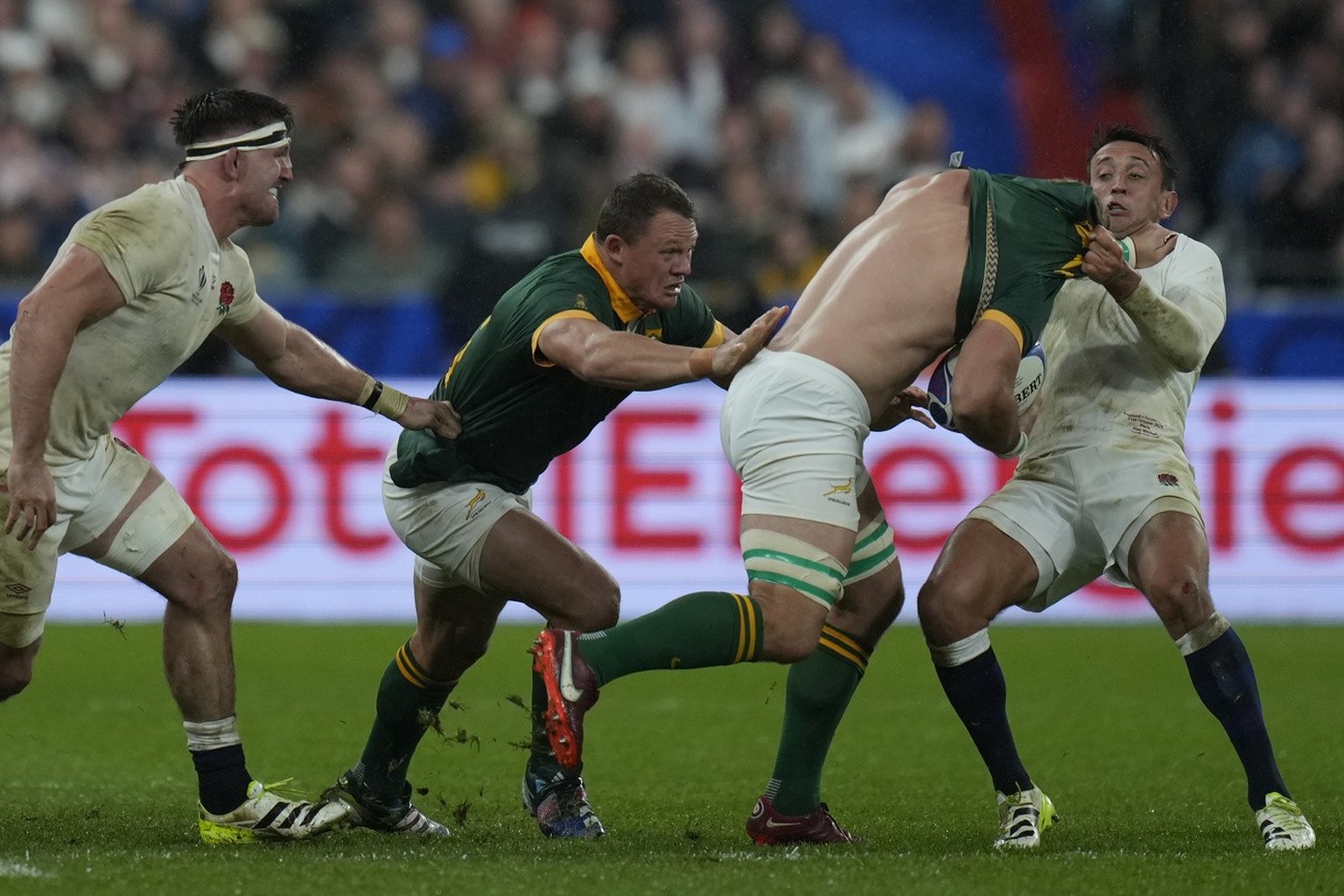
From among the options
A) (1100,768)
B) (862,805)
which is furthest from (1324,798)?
(862,805)

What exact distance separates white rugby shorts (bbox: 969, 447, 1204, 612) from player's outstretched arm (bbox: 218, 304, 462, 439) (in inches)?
65.8

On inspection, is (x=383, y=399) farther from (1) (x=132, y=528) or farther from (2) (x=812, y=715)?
(2) (x=812, y=715)

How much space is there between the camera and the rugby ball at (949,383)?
5.24 metres

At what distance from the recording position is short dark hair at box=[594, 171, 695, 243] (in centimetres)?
536

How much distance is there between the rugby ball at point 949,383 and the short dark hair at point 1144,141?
26.2 inches

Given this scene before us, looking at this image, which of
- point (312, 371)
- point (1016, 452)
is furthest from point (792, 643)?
point (312, 371)

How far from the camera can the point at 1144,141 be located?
5.82 metres

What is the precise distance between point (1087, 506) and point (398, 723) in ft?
7.07

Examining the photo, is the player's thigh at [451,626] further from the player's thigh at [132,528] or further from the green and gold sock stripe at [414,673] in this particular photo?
the player's thigh at [132,528]

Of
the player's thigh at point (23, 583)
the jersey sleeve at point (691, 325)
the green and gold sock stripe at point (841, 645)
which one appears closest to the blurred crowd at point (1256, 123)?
the jersey sleeve at point (691, 325)

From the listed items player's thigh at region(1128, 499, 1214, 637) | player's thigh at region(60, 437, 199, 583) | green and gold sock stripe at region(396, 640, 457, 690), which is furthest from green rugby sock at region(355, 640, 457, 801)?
player's thigh at region(1128, 499, 1214, 637)

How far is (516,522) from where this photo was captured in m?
5.48

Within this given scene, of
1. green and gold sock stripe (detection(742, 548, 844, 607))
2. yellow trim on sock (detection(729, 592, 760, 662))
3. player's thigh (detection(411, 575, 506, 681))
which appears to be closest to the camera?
yellow trim on sock (detection(729, 592, 760, 662))

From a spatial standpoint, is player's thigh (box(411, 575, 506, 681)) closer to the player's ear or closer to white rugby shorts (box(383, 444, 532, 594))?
white rugby shorts (box(383, 444, 532, 594))
